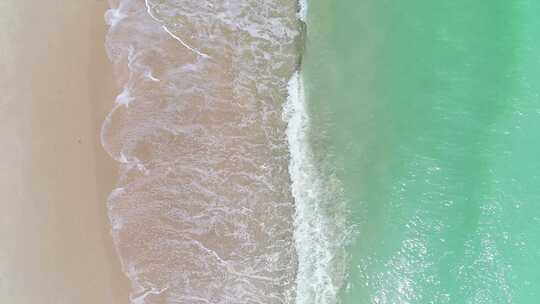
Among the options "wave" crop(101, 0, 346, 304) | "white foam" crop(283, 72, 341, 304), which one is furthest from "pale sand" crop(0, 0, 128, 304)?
"white foam" crop(283, 72, 341, 304)

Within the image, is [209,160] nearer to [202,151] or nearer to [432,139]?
[202,151]

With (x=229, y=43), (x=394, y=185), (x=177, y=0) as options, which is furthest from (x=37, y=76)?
(x=394, y=185)

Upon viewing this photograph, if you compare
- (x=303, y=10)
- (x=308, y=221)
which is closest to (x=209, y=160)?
(x=308, y=221)

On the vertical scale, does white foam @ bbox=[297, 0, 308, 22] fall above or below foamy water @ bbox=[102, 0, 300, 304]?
above

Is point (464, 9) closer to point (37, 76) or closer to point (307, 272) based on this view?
point (307, 272)

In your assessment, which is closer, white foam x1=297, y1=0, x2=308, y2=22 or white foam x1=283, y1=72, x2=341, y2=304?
white foam x1=283, y1=72, x2=341, y2=304

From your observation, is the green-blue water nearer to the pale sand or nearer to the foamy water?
the foamy water

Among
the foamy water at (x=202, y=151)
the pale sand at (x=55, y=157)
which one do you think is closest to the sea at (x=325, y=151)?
the foamy water at (x=202, y=151)
